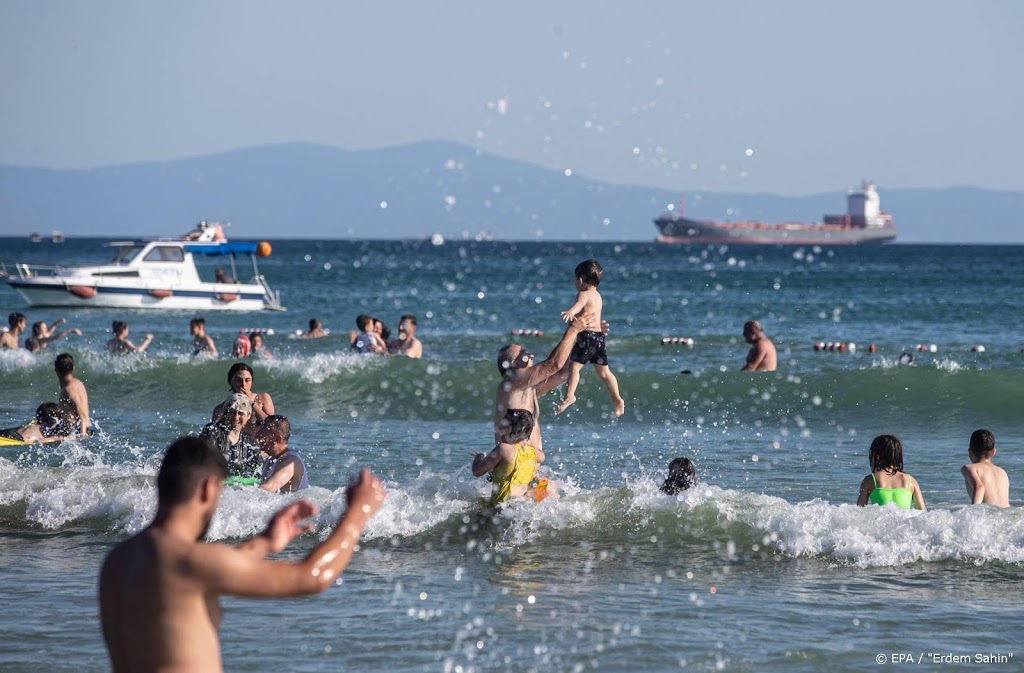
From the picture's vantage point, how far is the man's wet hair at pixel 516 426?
972 centimetres

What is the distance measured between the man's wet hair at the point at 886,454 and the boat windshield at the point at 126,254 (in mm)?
30815

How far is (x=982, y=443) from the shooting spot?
32.8 feet

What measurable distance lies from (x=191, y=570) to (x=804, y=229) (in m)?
152

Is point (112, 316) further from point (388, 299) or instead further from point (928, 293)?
point (928, 293)

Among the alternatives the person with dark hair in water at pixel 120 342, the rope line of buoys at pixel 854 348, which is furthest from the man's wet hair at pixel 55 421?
the rope line of buoys at pixel 854 348

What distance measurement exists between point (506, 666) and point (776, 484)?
6.01m

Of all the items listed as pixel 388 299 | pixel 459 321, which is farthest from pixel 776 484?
pixel 388 299

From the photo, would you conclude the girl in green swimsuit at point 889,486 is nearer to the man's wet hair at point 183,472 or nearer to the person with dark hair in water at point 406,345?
the man's wet hair at point 183,472

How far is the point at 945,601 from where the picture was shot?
7.94 meters

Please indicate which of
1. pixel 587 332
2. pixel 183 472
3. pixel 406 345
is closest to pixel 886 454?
pixel 587 332

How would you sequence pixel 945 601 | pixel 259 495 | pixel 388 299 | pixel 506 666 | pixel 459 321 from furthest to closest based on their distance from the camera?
pixel 388 299, pixel 459 321, pixel 259 495, pixel 945 601, pixel 506 666

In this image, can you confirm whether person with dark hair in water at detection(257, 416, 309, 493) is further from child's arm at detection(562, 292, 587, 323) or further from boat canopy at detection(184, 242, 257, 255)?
boat canopy at detection(184, 242, 257, 255)

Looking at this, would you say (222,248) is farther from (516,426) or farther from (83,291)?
(516,426)

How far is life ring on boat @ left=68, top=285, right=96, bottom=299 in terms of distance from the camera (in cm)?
3619
